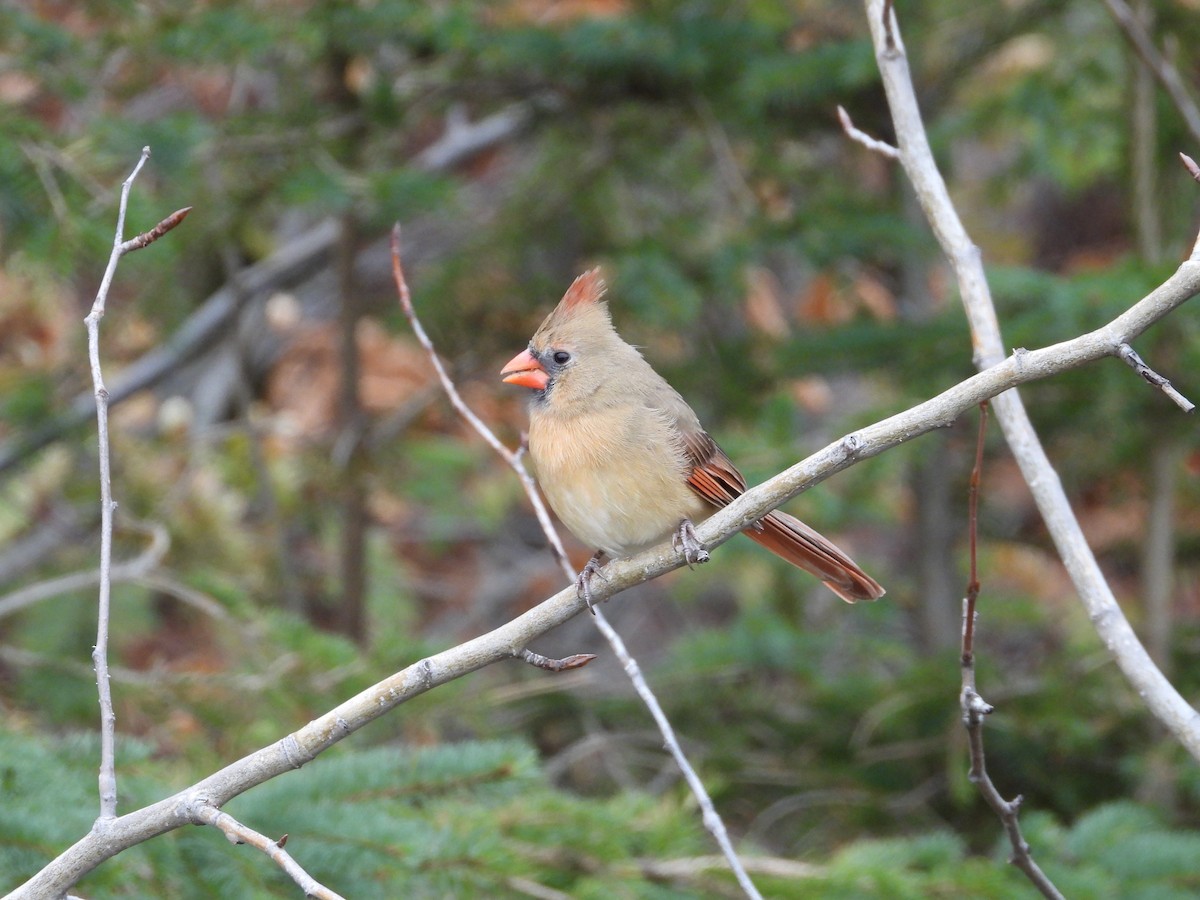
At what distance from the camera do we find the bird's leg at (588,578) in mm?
1907

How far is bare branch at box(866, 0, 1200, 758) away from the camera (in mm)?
2090

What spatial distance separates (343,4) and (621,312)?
1.36 m

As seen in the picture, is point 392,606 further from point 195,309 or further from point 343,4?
point 343,4

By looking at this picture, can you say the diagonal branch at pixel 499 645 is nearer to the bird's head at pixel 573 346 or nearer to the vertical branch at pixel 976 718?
the vertical branch at pixel 976 718

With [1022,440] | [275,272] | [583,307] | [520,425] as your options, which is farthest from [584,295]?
[275,272]

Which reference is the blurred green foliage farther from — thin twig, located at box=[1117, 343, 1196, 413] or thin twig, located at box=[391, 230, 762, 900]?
thin twig, located at box=[1117, 343, 1196, 413]

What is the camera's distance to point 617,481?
262 centimetres

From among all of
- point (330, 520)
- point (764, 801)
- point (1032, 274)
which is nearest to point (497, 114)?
point (330, 520)


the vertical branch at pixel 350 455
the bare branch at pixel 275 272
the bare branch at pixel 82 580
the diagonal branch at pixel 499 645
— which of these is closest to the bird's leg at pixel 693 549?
the diagonal branch at pixel 499 645

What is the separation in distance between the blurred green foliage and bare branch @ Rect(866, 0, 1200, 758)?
877 mm

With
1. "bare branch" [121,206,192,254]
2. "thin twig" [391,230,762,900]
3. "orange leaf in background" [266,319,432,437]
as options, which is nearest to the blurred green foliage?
"thin twig" [391,230,762,900]

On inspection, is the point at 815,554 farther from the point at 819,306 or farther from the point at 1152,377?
the point at 819,306

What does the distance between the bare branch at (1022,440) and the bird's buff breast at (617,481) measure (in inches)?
25.0

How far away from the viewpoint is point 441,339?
4961mm
